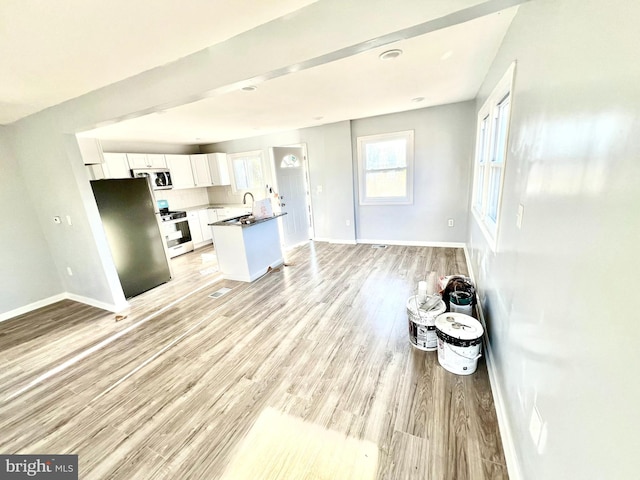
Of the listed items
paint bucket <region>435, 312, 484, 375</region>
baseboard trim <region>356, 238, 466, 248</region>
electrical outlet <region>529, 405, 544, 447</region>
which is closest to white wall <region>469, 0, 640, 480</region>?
electrical outlet <region>529, 405, 544, 447</region>

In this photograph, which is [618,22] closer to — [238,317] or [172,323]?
[238,317]

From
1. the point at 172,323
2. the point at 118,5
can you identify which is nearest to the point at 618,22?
the point at 118,5

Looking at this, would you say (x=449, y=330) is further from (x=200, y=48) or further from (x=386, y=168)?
(x=386, y=168)

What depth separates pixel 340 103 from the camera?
3500mm

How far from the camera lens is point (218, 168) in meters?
6.21

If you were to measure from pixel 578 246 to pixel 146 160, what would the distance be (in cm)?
641

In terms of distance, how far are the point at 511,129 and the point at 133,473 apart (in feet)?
10.5

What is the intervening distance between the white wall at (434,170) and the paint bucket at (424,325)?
2.90 meters

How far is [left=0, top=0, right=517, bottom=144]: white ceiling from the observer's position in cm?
141

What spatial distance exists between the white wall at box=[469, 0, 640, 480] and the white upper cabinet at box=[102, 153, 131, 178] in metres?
5.89

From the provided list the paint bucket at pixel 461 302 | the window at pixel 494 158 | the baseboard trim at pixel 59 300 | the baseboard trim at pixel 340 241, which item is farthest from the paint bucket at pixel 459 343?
the baseboard trim at pixel 59 300

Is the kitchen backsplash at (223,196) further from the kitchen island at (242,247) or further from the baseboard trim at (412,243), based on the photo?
the baseboard trim at (412,243)

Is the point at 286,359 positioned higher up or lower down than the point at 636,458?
lower down

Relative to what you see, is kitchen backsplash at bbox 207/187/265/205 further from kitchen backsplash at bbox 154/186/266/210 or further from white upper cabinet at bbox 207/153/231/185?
white upper cabinet at bbox 207/153/231/185
